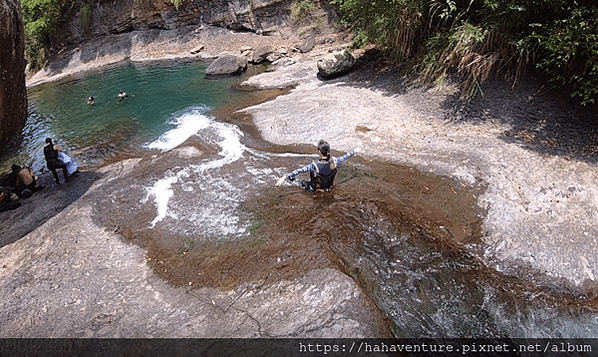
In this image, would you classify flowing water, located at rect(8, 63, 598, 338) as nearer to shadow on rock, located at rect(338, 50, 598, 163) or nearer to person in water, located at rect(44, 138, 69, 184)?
person in water, located at rect(44, 138, 69, 184)

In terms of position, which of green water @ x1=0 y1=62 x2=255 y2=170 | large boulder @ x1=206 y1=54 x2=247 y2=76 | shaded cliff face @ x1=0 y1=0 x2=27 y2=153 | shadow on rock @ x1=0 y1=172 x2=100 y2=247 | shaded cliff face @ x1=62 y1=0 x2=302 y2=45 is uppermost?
shaded cliff face @ x1=62 y1=0 x2=302 y2=45

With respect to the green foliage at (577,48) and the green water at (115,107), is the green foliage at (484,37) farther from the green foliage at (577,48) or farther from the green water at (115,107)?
the green water at (115,107)

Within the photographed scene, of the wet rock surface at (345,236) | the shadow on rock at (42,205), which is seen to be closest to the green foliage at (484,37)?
the wet rock surface at (345,236)

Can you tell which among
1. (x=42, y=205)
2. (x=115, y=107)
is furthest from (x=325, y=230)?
(x=115, y=107)

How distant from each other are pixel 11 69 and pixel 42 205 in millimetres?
3970

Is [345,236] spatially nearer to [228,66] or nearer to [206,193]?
[206,193]

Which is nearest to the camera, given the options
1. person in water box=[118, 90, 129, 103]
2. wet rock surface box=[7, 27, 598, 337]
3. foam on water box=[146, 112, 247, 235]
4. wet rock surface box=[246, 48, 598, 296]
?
wet rock surface box=[7, 27, 598, 337]

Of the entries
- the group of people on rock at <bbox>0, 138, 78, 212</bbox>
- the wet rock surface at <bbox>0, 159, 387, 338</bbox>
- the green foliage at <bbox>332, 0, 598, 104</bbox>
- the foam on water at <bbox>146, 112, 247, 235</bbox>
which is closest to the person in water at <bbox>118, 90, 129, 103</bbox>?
the group of people on rock at <bbox>0, 138, 78, 212</bbox>

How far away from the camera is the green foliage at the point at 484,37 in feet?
23.6

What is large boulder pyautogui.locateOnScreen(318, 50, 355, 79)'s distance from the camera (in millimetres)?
14805

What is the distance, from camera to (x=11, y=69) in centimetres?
905

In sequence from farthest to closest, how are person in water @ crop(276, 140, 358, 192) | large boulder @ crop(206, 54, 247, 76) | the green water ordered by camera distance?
large boulder @ crop(206, 54, 247, 76) < the green water < person in water @ crop(276, 140, 358, 192)

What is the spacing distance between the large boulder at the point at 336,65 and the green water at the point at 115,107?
4440mm

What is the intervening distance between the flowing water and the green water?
45.5 inches
